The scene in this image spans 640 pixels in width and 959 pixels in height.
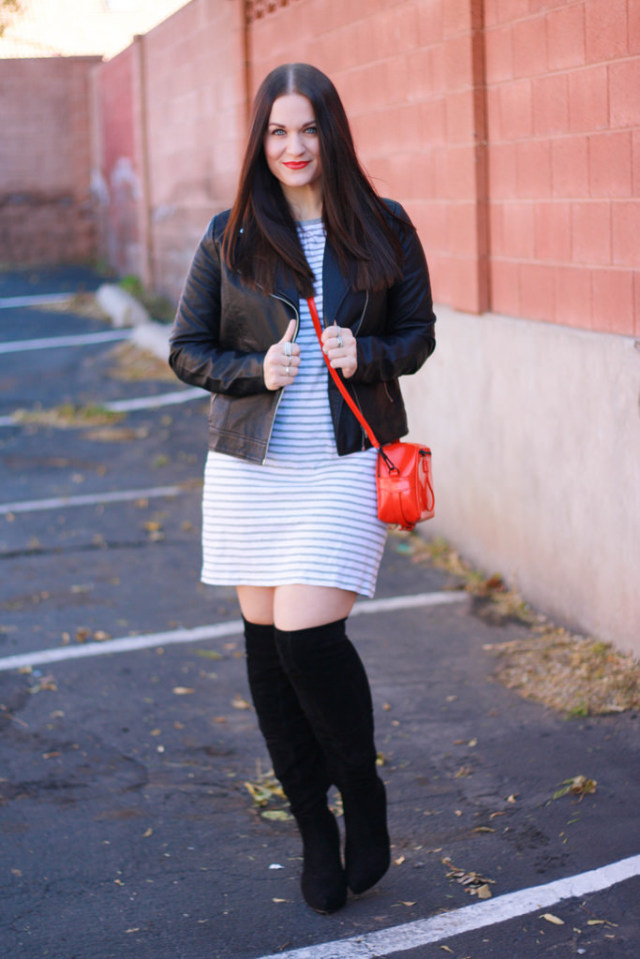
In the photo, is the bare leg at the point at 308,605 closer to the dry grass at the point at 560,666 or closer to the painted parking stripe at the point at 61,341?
the dry grass at the point at 560,666

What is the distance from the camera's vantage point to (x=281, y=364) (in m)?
2.72

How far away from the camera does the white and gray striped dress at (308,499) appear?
2814 millimetres

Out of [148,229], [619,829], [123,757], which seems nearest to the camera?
[619,829]

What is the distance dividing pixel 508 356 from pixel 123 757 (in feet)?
8.25

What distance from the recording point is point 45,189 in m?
20.6

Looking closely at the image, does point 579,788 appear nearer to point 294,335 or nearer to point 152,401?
point 294,335

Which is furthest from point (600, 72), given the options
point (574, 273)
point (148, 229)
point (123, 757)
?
point (148, 229)

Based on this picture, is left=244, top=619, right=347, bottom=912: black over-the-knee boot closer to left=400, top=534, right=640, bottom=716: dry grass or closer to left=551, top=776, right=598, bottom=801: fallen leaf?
left=551, top=776, right=598, bottom=801: fallen leaf

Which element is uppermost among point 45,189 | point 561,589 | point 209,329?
point 45,189

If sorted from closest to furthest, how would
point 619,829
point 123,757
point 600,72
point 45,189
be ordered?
point 619,829
point 123,757
point 600,72
point 45,189

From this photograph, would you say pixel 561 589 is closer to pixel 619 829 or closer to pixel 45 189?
pixel 619 829

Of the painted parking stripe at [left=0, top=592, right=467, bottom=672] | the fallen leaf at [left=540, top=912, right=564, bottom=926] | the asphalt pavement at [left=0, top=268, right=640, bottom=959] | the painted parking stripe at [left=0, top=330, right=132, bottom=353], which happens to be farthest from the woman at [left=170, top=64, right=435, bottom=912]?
the painted parking stripe at [left=0, top=330, right=132, bottom=353]

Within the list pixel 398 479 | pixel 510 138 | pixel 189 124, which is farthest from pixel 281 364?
pixel 189 124

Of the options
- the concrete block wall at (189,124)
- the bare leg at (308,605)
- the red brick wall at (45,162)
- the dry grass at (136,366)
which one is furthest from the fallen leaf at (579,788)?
the red brick wall at (45,162)
